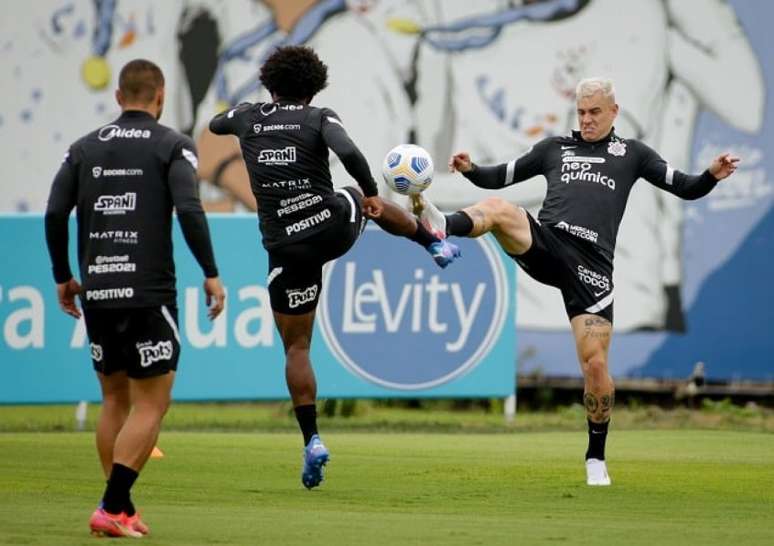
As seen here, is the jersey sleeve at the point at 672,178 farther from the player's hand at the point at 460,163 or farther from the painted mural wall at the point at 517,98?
the painted mural wall at the point at 517,98

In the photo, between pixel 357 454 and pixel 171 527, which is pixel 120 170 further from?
pixel 357 454

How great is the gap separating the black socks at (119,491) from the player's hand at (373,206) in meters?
3.16

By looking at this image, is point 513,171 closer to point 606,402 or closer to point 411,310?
point 606,402

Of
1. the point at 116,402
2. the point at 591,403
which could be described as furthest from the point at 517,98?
the point at 116,402

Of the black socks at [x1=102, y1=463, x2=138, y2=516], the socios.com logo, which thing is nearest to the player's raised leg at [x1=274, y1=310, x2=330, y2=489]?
the black socks at [x1=102, y1=463, x2=138, y2=516]

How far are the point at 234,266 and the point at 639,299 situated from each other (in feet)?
20.2

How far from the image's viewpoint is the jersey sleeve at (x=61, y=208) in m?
8.78

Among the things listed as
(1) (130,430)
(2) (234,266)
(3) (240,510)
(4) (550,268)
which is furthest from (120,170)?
(2) (234,266)

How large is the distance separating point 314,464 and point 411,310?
7.44 metres

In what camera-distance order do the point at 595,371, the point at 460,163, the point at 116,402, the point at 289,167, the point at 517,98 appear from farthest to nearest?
the point at 517,98, the point at 460,163, the point at 595,371, the point at 289,167, the point at 116,402

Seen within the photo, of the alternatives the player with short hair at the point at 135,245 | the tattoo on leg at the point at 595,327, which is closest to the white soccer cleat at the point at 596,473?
the tattoo on leg at the point at 595,327

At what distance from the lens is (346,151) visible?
10.8 metres

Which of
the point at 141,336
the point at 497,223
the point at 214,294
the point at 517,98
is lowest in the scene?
the point at 141,336

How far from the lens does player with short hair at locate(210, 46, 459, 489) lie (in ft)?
37.0
